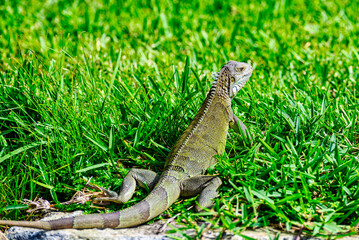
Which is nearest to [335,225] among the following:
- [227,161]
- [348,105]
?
[227,161]

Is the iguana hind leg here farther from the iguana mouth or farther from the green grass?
the iguana mouth

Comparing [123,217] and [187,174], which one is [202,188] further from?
[123,217]

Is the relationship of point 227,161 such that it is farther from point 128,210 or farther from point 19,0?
point 19,0

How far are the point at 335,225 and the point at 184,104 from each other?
1724mm

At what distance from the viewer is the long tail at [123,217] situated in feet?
9.01

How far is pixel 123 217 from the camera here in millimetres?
2799

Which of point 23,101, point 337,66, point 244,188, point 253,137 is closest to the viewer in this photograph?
point 244,188

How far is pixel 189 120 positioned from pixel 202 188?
0.96 meters

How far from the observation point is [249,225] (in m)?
2.77

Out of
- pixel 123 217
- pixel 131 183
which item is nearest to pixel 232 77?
pixel 131 183

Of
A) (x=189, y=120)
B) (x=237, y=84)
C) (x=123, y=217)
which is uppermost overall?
(x=237, y=84)

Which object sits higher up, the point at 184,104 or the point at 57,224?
the point at 184,104

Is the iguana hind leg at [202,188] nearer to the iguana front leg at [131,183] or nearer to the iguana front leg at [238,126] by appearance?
the iguana front leg at [131,183]

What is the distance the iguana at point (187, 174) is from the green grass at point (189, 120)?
0.12 metres
